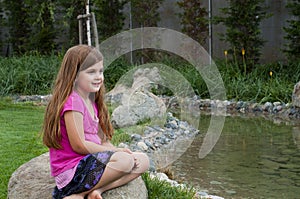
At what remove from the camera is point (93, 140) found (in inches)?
106

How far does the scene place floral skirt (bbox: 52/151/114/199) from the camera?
2602mm

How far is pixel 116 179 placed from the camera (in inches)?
104

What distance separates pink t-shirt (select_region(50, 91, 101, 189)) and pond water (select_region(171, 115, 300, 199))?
4.52 ft

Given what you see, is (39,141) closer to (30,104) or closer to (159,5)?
(30,104)

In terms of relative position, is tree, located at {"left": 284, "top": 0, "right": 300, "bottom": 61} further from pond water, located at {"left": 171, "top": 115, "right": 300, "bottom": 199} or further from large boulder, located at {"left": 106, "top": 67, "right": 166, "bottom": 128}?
large boulder, located at {"left": 106, "top": 67, "right": 166, "bottom": 128}

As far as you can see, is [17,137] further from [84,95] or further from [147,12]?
[147,12]

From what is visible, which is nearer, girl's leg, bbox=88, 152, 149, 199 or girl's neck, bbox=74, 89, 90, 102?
girl's leg, bbox=88, 152, 149, 199

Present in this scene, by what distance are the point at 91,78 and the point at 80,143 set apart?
1.07 feet

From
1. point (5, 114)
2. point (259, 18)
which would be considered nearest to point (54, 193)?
point (5, 114)

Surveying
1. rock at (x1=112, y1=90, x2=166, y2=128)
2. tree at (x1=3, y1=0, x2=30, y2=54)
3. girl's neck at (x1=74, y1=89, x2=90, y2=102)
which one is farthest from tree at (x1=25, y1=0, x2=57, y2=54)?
girl's neck at (x1=74, y1=89, x2=90, y2=102)

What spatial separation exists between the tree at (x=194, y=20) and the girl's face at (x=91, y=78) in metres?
8.36

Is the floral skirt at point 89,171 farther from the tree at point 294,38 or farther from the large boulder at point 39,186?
the tree at point 294,38

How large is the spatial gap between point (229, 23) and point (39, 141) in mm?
6175

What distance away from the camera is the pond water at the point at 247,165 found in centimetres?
382
